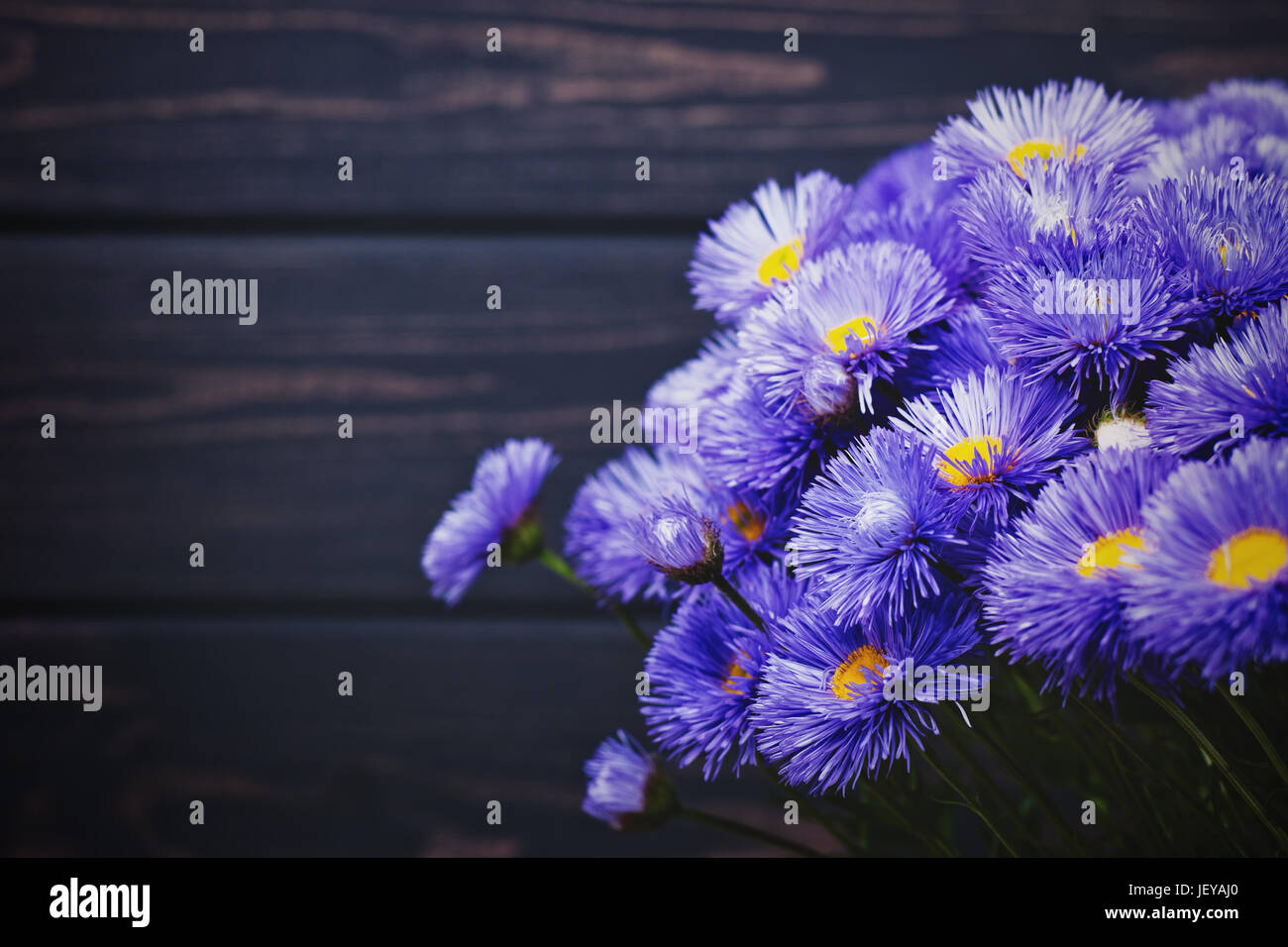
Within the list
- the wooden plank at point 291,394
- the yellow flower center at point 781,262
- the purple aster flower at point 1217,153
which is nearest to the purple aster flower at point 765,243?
the yellow flower center at point 781,262

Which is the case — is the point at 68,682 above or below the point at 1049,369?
below

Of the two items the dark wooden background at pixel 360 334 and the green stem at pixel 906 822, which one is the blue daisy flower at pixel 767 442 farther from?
the dark wooden background at pixel 360 334

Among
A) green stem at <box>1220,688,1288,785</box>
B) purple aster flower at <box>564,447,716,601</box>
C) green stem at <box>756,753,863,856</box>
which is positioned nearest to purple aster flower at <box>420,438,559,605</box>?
purple aster flower at <box>564,447,716,601</box>

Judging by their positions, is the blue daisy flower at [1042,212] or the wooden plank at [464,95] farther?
the wooden plank at [464,95]

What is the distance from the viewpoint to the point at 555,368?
535mm

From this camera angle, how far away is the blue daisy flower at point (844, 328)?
22cm

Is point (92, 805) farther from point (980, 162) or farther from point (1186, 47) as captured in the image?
point (1186, 47)

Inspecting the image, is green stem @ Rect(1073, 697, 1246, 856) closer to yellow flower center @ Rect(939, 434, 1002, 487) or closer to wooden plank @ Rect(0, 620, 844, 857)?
yellow flower center @ Rect(939, 434, 1002, 487)

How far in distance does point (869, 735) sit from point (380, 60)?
0.51 m

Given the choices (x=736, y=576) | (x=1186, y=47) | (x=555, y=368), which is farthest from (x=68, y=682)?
(x=1186, y=47)

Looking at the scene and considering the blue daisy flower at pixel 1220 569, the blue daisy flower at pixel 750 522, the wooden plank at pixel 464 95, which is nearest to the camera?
the blue daisy flower at pixel 1220 569

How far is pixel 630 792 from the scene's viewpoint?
0.29 metres

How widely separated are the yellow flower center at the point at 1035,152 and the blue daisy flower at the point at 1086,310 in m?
0.06

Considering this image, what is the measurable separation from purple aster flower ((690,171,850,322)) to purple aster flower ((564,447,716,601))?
0.20 ft
